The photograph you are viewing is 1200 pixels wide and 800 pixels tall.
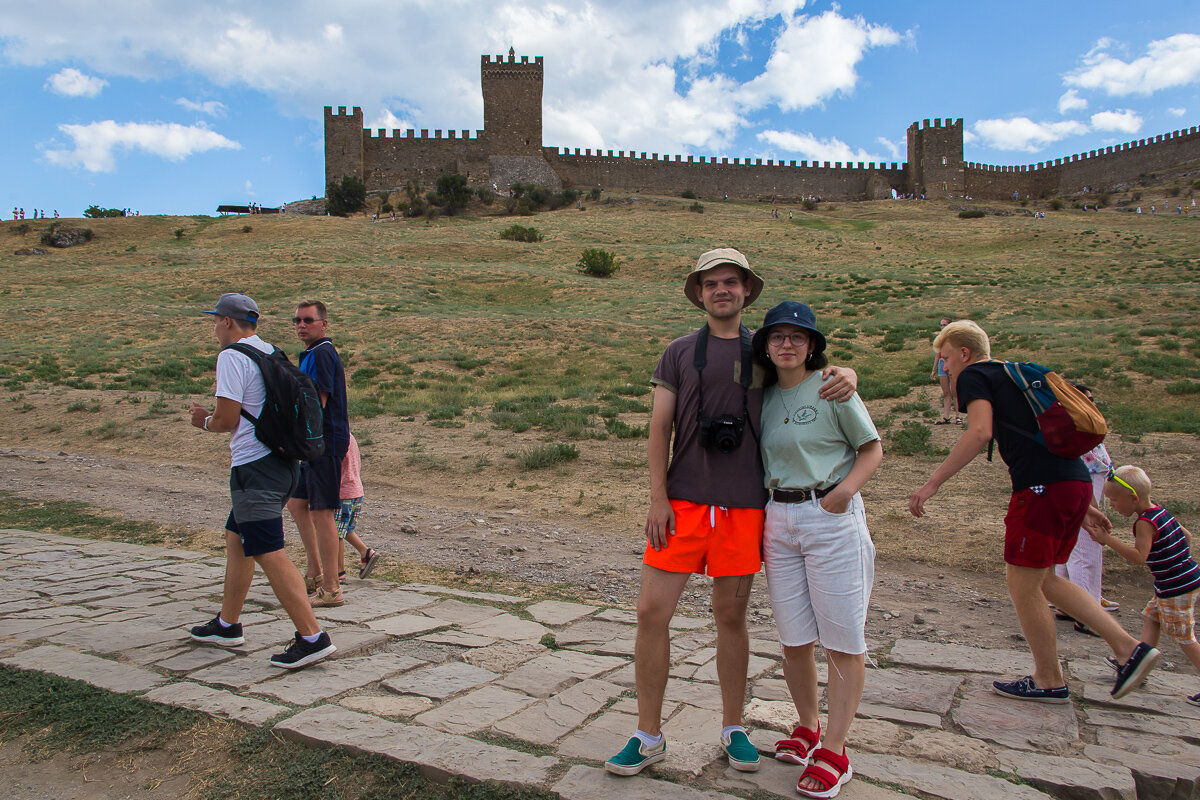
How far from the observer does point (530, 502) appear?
8.81 metres

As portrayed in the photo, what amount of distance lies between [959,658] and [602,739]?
7.32 ft

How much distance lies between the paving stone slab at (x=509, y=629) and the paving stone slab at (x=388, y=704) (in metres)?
0.90

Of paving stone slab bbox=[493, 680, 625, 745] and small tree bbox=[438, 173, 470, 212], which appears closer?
paving stone slab bbox=[493, 680, 625, 745]

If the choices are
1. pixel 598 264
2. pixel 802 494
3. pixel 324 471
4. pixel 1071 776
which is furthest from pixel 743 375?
pixel 598 264

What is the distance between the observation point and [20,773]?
120 inches

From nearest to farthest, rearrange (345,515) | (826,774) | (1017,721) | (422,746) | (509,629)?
(826,774) → (422,746) → (1017,721) → (509,629) → (345,515)

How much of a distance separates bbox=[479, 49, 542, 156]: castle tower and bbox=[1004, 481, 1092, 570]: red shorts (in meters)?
64.5

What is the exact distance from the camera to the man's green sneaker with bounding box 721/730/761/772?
2.77m

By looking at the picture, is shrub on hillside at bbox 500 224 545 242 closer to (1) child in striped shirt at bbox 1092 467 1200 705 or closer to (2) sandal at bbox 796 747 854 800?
(1) child in striped shirt at bbox 1092 467 1200 705

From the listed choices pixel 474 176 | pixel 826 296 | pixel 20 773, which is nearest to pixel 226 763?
pixel 20 773

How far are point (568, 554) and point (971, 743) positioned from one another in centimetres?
406

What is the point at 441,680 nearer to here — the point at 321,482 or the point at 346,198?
the point at 321,482

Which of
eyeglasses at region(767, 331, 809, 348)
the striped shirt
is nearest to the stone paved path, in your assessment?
the striped shirt

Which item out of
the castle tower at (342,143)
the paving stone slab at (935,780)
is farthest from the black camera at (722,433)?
the castle tower at (342,143)
